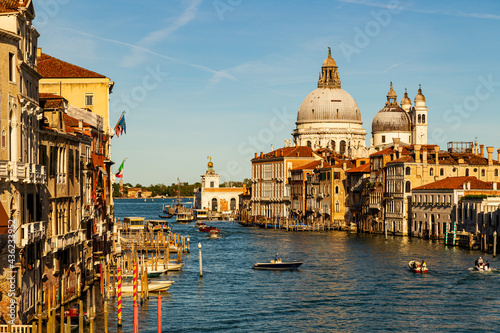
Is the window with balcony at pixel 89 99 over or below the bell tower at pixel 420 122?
below

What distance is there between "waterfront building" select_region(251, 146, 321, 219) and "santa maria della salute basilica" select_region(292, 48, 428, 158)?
51.3 ft

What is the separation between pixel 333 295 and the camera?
42562 millimetres

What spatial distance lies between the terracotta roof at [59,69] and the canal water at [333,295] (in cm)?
1228

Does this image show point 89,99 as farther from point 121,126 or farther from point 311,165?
point 311,165

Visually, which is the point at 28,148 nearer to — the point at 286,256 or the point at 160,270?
the point at 160,270

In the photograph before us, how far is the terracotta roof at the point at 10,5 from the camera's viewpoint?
2567 centimetres

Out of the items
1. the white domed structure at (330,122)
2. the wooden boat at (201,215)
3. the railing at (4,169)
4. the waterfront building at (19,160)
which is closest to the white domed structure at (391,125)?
the white domed structure at (330,122)

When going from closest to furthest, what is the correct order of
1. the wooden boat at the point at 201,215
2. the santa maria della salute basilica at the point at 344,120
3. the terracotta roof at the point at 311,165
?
the terracotta roof at the point at 311,165
the wooden boat at the point at 201,215
the santa maria della salute basilica at the point at 344,120

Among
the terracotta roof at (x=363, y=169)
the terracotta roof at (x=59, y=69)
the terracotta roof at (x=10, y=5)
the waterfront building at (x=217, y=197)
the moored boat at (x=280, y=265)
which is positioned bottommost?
the moored boat at (x=280, y=265)

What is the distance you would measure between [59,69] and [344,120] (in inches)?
4237

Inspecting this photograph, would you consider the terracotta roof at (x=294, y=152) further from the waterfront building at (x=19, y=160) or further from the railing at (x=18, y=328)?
the railing at (x=18, y=328)

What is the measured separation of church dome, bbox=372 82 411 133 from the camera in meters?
143

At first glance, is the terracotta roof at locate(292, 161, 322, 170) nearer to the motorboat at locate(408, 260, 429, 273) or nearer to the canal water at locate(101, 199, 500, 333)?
the canal water at locate(101, 199, 500, 333)

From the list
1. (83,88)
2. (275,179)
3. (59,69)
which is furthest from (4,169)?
(275,179)
